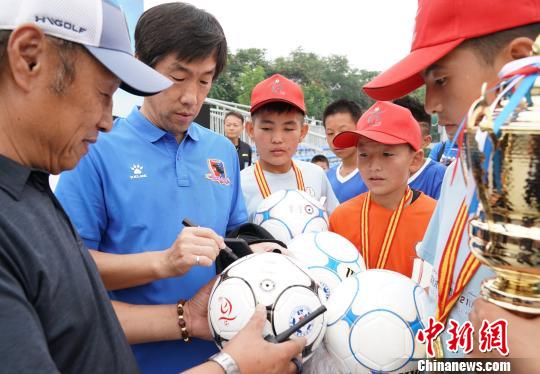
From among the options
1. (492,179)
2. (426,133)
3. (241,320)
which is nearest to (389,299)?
(241,320)

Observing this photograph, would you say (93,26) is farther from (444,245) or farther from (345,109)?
(345,109)

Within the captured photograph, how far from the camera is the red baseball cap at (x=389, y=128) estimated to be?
2.68 meters

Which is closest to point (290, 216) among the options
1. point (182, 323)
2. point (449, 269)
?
point (182, 323)

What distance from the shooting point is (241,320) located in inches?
57.9

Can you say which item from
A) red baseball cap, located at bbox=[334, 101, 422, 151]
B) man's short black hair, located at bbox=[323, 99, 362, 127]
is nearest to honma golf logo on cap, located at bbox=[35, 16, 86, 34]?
red baseball cap, located at bbox=[334, 101, 422, 151]

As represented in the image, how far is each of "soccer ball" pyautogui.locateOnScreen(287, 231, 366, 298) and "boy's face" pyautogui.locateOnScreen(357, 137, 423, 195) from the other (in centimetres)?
76

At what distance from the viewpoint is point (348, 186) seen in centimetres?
399

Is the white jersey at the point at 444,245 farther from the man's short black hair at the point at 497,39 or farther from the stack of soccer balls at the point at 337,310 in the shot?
the man's short black hair at the point at 497,39

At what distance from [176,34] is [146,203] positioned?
736 millimetres

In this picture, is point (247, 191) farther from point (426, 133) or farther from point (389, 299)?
point (426, 133)

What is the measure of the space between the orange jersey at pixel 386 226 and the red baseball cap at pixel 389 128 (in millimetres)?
421

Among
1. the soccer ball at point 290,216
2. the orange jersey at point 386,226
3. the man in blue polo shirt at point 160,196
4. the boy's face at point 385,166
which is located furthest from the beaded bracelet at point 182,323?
the boy's face at point 385,166

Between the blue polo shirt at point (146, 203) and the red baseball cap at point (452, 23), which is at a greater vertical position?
→ the red baseball cap at point (452, 23)

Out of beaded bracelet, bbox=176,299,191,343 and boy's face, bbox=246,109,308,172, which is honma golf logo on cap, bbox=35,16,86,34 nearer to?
beaded bracelet, bbox=176,299,191,343
